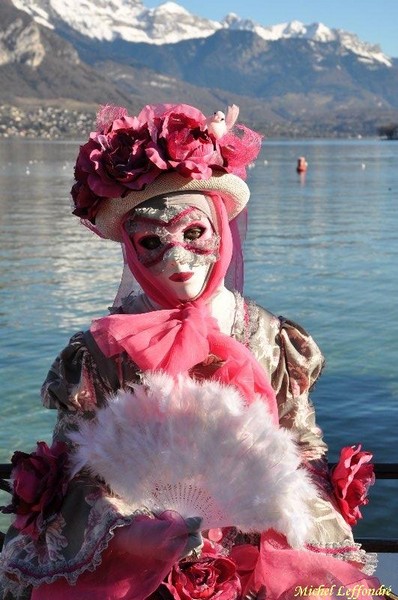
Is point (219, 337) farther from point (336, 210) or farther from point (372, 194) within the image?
point (372, 194)

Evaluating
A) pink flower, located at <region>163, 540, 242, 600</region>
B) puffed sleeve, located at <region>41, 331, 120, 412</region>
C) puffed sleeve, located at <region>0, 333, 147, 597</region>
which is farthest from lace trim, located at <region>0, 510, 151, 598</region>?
puffed sleeve, located at <region>41, 331, 120, 412</region>

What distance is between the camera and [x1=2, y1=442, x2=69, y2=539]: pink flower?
7.20 ft

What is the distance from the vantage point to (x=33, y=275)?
19719mm

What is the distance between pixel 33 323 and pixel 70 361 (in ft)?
41.6

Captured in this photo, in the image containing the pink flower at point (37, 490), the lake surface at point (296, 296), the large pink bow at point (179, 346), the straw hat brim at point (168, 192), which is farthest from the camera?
the lake surface at point (296, 296)

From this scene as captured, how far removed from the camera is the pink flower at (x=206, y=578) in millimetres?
2088

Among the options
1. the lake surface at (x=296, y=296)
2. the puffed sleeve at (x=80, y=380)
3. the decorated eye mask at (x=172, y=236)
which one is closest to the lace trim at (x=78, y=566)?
the puffed sleeve at (x=80, y=380)

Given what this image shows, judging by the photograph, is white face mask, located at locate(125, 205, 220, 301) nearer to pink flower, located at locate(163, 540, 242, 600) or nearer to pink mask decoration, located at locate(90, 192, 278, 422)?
pink mask decoration, located at locate(90, 192, 278, 422)

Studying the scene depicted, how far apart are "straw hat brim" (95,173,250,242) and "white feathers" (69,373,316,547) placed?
58 centimetres

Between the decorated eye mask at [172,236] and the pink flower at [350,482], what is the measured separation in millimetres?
641

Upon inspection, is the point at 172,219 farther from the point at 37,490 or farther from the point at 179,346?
the point at 37,490

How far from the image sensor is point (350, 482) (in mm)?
2436

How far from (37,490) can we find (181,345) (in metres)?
0.50

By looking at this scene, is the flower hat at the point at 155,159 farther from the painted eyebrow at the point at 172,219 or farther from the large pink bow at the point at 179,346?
the large pink bow at the point at 179,346
